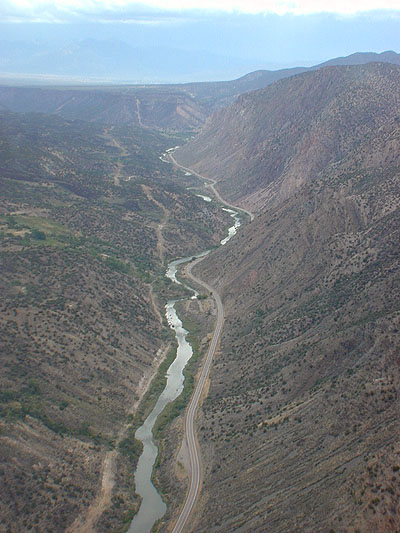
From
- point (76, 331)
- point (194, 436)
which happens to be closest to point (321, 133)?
point (76, 331)

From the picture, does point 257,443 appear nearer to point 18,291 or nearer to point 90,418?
point 90,418

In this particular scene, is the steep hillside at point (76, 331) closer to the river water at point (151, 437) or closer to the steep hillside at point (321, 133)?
the river water at point (151, 437)

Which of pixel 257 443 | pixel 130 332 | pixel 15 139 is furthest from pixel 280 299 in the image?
pixel 15 139

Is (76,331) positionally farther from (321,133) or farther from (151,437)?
(321,133)

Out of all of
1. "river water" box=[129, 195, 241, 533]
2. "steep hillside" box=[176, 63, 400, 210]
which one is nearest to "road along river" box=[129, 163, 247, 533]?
"river water" box=[129, 195, 241, 533]

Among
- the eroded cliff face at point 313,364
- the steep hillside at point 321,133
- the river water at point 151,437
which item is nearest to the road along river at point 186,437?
the river water at point 151,437

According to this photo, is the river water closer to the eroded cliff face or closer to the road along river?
the road along river
